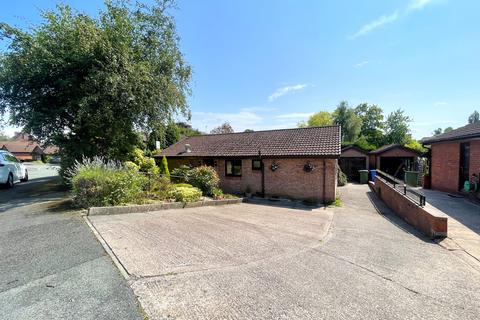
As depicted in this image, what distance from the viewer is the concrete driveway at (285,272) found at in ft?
9.75

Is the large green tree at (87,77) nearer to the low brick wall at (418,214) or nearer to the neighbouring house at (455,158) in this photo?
the low brick wall at (418,214)

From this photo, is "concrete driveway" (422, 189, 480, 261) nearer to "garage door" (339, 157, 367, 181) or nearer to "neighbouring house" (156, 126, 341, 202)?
"neighbouring house" (156, 126, 341, 202)

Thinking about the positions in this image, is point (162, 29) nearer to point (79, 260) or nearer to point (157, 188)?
point (157, 188)

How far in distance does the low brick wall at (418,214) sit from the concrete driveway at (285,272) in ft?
1.42

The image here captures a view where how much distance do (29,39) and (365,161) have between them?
90.6ft

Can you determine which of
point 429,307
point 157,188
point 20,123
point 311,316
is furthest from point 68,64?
point 429,307

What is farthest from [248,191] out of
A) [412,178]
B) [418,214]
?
[412,178]

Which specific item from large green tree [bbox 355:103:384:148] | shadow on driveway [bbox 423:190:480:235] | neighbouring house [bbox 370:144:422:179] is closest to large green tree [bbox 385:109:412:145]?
large green tree [bbox 355:103:384:148]

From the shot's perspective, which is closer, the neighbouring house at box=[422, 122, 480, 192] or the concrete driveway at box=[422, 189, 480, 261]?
the concrete driveway at box=[422, 189, 480, 261]

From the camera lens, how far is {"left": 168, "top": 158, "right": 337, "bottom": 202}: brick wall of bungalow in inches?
499

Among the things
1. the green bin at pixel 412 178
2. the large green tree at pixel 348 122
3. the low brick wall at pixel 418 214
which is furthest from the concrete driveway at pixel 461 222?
the large green tree at pixel 348 122

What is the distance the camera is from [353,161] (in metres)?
25.3

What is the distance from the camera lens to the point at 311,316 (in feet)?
9.22

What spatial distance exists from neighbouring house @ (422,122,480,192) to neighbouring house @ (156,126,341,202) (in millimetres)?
5747
